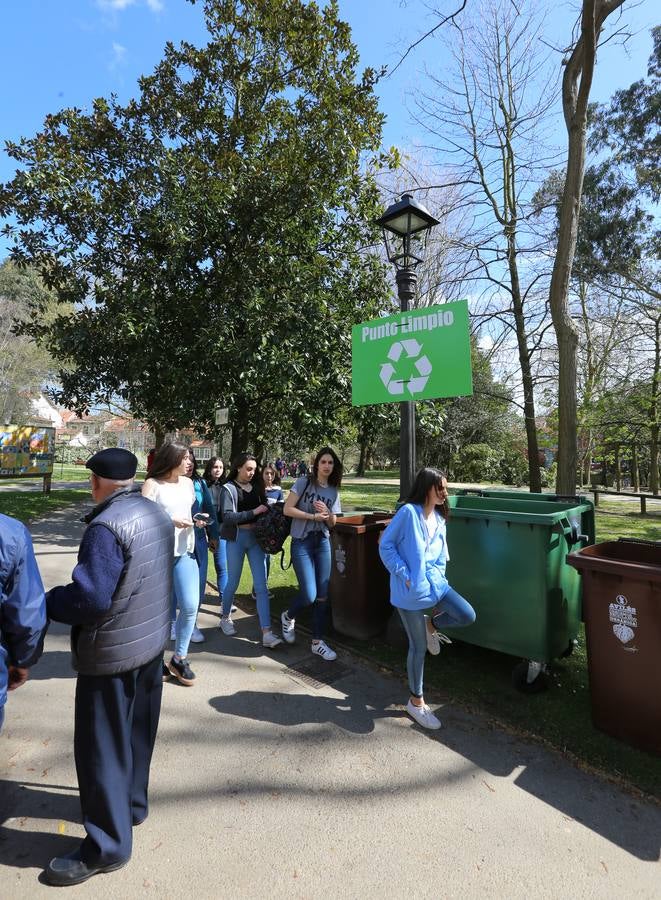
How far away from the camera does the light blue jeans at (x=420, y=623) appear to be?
127 inches

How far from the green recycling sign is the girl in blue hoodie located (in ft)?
4.20

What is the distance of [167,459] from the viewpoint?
140 inches

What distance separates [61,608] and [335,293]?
9.49m

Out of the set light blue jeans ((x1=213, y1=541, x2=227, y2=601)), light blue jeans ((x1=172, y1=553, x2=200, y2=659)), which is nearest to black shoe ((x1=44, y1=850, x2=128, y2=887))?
light blue jeans ((x1=172, y1=553, x2=200, y2=659))

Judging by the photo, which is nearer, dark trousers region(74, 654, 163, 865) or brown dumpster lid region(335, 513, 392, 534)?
dark trousers region(74, 654, 163, 865)

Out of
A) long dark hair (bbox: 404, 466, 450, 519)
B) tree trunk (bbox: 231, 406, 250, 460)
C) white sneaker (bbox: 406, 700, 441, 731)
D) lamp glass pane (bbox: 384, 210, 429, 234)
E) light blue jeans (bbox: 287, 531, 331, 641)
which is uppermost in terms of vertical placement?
lamp glass pane (bbox: 384, 210, 429, 234)

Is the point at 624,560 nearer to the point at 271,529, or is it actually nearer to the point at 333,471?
the point at 333,471

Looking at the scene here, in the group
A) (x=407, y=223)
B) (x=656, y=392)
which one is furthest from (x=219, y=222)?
(x=656, y=392)

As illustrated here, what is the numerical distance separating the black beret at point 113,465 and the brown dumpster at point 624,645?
2681 millimetres

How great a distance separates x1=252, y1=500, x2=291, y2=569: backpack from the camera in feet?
15.2

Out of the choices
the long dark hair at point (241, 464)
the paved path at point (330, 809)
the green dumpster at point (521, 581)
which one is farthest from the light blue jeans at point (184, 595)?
the green dumpster at point (521, 581)

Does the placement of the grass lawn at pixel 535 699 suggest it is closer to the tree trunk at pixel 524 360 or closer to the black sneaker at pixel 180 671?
the black sneaker at pixel 180 671

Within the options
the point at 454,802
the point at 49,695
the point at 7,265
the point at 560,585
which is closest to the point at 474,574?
the point at 560,585

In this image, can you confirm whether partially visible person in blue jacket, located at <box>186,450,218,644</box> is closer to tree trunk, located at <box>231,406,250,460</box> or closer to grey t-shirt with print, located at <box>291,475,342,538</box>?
grey t-shirt with print, located at <box>291,475,342,538</box>
